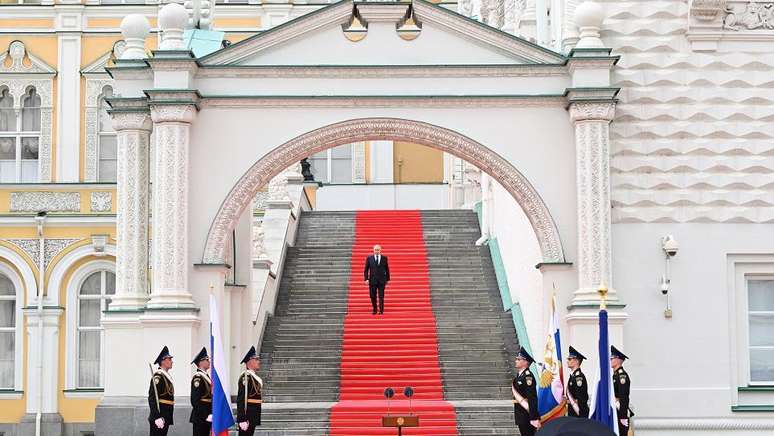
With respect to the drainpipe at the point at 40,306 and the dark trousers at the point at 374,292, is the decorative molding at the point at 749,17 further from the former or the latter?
the drainpipe at the point at 40,306

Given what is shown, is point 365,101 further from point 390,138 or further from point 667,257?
point 667,257

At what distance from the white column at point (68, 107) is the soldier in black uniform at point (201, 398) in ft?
73.4

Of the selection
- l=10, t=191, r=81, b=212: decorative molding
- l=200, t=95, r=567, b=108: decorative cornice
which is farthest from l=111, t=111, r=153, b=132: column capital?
l=10, t=191, r=81, b=212: decorative molding

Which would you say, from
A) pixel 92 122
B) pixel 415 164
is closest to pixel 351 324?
pixel 415 164

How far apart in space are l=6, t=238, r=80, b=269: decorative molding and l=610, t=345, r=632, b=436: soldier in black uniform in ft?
50.5

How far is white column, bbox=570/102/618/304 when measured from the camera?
21391 mm

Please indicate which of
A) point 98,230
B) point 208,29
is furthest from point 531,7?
point 98,230

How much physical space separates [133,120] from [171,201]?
141cm

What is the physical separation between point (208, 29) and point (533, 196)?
6637 millimetres

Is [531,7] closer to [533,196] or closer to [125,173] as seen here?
[533,196]

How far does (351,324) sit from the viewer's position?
93.9 ft

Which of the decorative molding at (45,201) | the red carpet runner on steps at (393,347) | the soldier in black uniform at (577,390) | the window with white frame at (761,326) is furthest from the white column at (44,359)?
the window with white frame at (761,326)

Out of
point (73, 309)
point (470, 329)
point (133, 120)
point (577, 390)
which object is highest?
point (133, 120)

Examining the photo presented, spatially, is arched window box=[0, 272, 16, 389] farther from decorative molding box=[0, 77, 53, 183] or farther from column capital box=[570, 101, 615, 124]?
column capital box=[570, 101, 615, 124]
